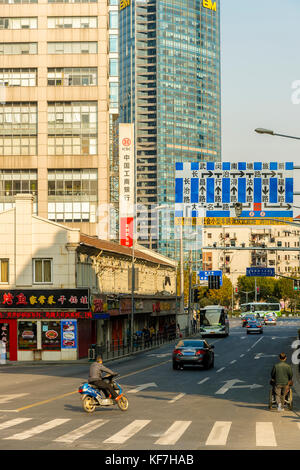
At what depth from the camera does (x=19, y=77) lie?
81938mm

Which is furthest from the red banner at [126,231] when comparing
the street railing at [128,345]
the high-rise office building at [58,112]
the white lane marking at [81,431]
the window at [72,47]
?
the white lane marking at [81,431]

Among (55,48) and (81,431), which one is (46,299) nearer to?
(81,431)

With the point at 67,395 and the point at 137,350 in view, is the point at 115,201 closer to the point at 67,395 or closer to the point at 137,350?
the point at 137,350

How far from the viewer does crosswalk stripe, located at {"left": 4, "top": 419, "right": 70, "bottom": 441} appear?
56.1 ft

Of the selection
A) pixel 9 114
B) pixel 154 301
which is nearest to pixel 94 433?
pixel 154 301

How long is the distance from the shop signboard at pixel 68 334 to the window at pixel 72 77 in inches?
1503

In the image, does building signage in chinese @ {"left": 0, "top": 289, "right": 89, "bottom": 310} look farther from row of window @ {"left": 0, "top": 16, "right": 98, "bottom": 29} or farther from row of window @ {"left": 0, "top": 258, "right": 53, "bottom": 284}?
row of window @ {"left": 0, "top": 16, "right": 98, "bottom": 29}

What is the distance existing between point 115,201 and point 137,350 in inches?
1754

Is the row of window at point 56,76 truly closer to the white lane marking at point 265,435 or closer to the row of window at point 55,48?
the row of window at point 55,48

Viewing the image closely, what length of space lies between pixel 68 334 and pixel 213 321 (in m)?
36.5

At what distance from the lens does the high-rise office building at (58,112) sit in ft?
266

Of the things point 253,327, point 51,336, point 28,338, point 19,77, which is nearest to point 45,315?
point 51,336

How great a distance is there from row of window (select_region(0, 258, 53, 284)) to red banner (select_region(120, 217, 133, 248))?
21422 millimetres

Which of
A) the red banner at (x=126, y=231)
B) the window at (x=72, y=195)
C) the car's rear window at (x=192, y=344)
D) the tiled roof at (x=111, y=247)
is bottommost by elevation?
the car's rear window at (x=192, y=344)
